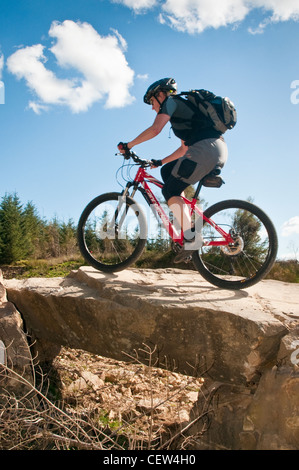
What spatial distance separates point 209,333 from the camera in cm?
337

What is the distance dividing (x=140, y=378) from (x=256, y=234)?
10.8ft

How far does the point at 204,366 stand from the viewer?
3.45 meters

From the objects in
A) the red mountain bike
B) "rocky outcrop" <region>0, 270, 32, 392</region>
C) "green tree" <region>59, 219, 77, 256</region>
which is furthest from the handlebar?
"green tree" <region>59, 219, 77, 256</region>

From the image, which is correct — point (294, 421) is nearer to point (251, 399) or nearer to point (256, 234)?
point (251, 399)

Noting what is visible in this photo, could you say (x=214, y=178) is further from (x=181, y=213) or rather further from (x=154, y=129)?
(x=154, y=129)

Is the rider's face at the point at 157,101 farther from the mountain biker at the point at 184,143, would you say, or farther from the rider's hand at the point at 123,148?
the rider's hand at the point at 123,148

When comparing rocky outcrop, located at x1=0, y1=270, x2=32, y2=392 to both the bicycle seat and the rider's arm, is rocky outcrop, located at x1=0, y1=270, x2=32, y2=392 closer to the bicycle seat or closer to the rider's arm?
the rider's arm

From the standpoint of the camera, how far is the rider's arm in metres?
3.79

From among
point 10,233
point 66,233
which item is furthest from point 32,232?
point 10,233

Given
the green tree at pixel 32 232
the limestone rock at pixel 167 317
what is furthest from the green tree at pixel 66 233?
the limestone rock at pixel 167 317

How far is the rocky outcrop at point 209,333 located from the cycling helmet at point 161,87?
7.33ft

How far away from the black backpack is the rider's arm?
35cm

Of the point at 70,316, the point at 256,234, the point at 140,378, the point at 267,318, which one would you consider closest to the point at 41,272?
the point at 140,378

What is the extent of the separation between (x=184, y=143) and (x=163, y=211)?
2.69ft
